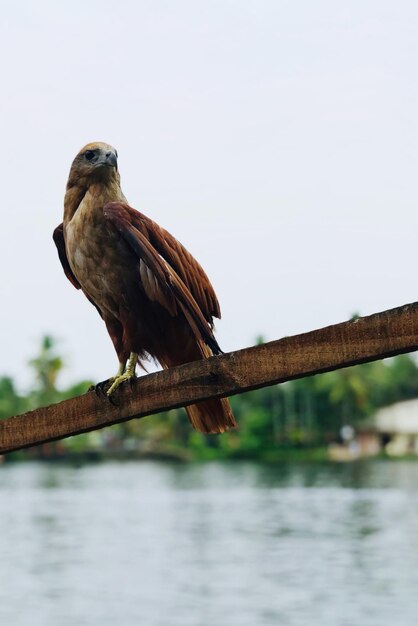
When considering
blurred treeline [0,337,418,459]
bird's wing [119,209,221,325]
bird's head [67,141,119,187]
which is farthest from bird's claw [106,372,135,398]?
blurred treeline [0,337,418,459]

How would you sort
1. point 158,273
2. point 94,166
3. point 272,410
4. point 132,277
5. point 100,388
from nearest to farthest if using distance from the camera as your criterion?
1. point 100,388
2. point 158,273
3. point 132,277
4. point 94,166
5. point 272,410

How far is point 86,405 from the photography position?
308 cm

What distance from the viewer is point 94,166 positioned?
4.30 meters

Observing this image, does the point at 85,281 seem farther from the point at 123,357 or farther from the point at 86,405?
the point at 86,405

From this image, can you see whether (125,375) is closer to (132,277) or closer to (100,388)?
(100,388)

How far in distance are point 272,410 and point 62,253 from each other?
261 ft

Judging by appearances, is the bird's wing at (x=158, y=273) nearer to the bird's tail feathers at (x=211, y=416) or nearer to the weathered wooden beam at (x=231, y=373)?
the bird's tail feathers at (x=211, y=416)

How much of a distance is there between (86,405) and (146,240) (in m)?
0.88

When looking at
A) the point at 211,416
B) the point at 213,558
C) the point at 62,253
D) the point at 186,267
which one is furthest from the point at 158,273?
the point at 213,558

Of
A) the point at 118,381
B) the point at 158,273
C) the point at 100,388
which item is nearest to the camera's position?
the point at 118,381

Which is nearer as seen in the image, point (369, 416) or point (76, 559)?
point (76, 559)

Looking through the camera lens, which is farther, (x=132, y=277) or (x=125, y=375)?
(x=132, y=277)

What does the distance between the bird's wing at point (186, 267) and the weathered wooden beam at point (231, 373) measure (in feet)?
2.26

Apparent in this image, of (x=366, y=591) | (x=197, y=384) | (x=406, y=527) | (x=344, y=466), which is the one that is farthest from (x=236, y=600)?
(x=344, y=466)
